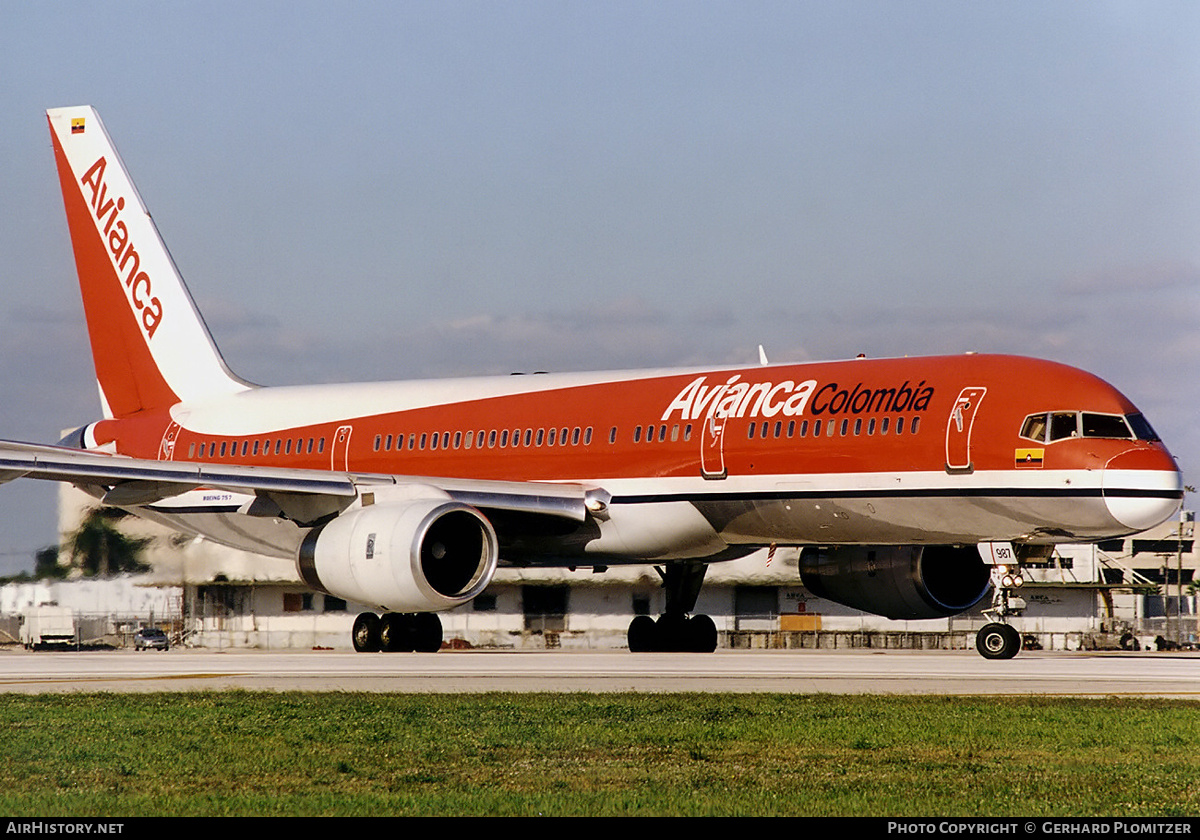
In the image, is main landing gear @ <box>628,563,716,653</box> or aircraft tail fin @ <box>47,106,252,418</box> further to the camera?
aircraft tail fin @ <box>47,106,252,418</box>

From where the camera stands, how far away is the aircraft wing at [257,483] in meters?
23.5

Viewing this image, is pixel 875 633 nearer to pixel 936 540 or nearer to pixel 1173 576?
pixel 936 540

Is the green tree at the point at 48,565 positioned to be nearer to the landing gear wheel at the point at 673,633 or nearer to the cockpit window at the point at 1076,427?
the landing gear wheel at the point at 673,633

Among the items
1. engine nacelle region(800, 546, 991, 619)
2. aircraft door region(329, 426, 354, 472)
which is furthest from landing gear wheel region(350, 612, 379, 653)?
engine nacelle region(800, 546, 991, 619)

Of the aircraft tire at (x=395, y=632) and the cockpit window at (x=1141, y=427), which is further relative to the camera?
the aircraft tire at (x=395, y=632)

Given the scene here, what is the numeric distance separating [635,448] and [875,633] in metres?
21.9

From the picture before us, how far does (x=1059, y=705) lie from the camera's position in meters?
15.5

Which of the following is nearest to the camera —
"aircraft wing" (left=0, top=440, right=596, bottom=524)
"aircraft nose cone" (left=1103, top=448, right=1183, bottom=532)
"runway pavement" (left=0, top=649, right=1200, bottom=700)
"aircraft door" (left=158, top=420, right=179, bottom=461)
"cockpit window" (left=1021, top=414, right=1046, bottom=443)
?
"runway pavement" (left=0, top=649, right=1200, bottom=700)

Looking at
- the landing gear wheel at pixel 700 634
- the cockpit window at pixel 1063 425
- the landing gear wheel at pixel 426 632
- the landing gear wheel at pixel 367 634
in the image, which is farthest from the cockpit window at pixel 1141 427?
the landing gear wheel at pixel 367 634

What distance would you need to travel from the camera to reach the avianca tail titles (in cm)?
2164

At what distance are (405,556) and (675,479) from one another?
14.9 feet

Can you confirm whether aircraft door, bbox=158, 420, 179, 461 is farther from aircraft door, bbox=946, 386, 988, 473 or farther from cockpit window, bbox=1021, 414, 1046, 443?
cockpit window, bbox=1021, 414, 1046, 443

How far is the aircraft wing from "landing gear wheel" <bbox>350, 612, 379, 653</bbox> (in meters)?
2.31

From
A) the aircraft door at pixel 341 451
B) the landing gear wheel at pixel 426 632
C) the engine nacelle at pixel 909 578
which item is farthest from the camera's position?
the aircraft door at pixel 341 451
